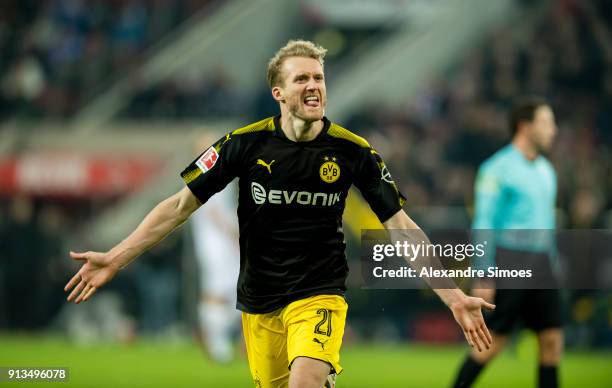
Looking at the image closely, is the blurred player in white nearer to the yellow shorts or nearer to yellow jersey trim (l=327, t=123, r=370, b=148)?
the yellow shorts

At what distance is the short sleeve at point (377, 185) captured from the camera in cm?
620

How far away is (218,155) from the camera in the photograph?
20.2ft

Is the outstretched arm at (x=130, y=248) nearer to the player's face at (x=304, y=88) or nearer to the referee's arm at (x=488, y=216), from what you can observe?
the player's face at (x=304, y=88)

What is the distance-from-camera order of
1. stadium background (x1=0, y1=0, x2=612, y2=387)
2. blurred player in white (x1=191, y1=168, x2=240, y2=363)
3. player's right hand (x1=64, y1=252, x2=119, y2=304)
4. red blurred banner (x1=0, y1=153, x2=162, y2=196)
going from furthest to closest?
red blurred banner (x1=0, y1=153, x2=162, y2=196)
stadium background (x1=0, y1=0, x2=612, y2=387)
blurred player in white (x1=191, y1=168, x2=240, y2=363)
player's right hand (x1=64, y1=252, x2=119, y2=304)

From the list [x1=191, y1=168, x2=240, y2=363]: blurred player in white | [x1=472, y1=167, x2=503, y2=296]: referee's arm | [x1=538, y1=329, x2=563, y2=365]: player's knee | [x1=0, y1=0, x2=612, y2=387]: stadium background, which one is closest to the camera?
[x1=538, y1=329, x2=563, y2=365]: player's knee

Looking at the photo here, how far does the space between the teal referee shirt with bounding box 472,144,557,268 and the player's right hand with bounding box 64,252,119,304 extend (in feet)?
11.0

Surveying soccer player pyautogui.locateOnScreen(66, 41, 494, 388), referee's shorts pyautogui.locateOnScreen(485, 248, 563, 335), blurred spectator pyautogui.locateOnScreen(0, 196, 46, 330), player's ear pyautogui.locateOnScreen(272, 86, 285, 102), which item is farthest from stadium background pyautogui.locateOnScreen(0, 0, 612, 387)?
player's ear pyautogui.locateOnScreen(272, 86, 285, 102)

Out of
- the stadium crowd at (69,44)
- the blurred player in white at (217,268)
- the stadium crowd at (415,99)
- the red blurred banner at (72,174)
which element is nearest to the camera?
the blurred player in white at (217,268)

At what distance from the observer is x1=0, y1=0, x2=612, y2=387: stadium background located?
15148 mm

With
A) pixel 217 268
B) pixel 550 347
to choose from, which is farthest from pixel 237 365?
pixel 550 347

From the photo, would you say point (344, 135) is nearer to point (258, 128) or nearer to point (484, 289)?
point (258, 128)

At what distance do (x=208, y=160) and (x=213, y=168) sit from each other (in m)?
0.05

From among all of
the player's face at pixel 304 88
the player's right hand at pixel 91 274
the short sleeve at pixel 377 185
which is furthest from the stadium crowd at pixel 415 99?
the player's right hand at pixel 91 274

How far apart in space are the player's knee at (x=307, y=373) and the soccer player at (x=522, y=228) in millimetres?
2628
